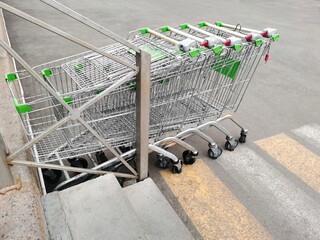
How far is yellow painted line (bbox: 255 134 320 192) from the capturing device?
3.07 m

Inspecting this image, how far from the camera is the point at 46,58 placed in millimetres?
5754

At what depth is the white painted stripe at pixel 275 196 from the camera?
8.06ft

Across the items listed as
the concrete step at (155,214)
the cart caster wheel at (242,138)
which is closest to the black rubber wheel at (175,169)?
the concrete step at (155,214)

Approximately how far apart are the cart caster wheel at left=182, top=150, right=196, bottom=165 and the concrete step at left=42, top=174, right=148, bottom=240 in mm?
1135

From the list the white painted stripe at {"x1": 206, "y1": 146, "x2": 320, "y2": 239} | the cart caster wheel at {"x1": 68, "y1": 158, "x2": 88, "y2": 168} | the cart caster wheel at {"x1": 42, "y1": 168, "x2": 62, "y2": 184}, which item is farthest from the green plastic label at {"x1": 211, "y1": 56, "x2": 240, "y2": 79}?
the cart caster wheel at {"x1": 42, "y1": 168, "x2": 62, "y2": 184}

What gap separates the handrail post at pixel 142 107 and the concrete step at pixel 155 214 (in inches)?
7.9

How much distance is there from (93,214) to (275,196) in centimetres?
188

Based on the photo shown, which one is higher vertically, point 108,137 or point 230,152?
point 108,137

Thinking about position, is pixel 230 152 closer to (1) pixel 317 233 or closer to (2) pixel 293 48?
(1) pixel 317 233

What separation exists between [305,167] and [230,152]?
872mm

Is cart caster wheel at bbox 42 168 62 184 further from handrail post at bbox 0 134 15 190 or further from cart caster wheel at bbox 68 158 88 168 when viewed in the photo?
handrail post at bbox 0 134 15 190

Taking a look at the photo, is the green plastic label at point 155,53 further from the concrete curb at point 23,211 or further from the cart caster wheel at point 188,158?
the concrete curb at point 23,211

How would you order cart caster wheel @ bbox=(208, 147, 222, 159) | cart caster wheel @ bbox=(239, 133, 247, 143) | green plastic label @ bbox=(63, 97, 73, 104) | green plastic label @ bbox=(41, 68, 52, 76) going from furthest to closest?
cart caster wheel @ bbox=(239, 133, 247, 143) → cart caster wheel @ bbox=(208, 147, 222, 159) → green plastic label @ bbox=(41, 68, 52, 76) → green plastic label @ bbox=(63, 97, 73, 104)

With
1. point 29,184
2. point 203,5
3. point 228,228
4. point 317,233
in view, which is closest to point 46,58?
point 29,184
